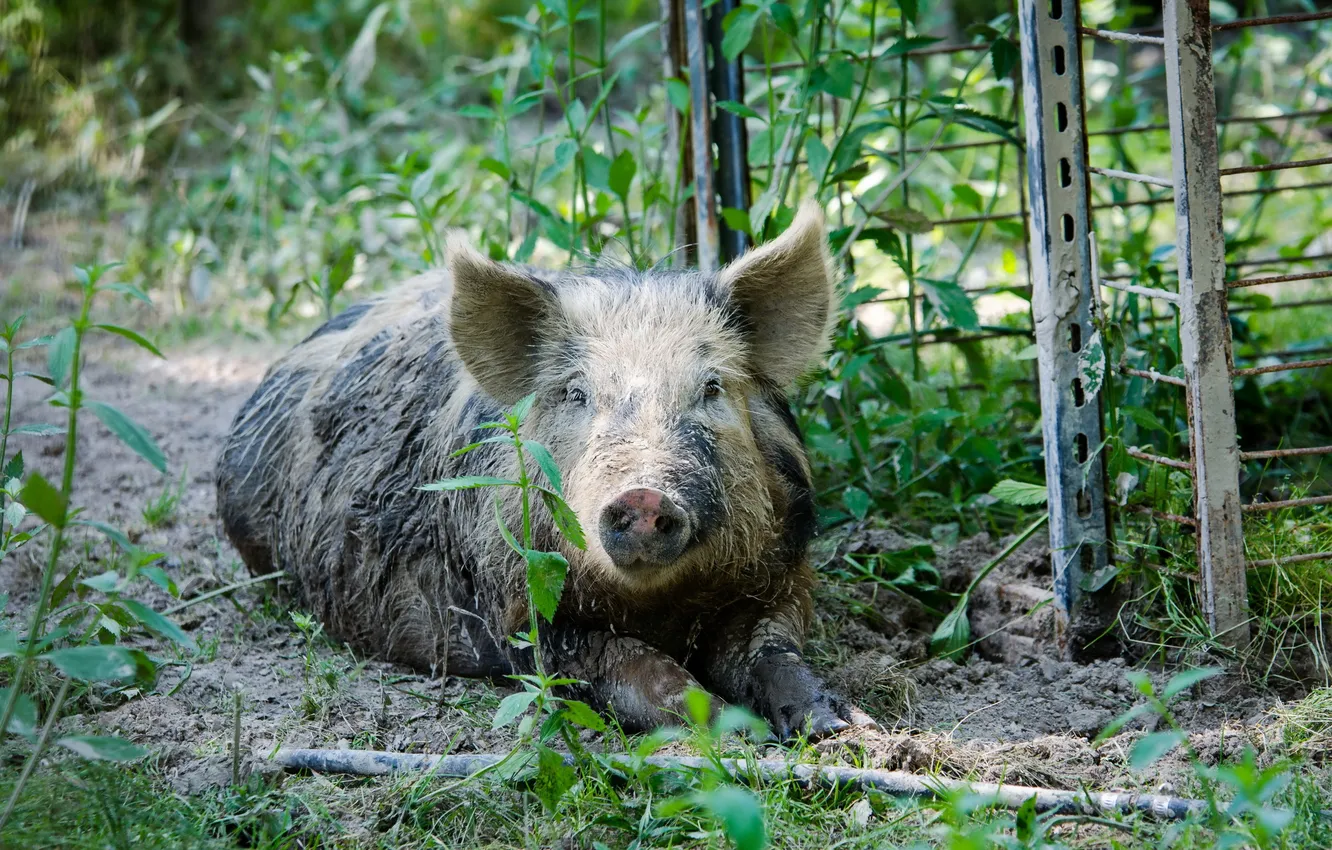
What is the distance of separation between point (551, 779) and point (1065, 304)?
5.91 feet

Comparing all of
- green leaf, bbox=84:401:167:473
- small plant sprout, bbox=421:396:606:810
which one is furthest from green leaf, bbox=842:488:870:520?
green leaf, bbox=84:401:167:473

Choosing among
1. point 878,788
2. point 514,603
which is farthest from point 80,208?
point 878,788

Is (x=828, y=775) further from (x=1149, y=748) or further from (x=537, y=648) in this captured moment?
(x=1149, y=748)

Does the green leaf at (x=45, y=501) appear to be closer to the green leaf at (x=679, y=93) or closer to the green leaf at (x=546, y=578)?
the green leaf at (x=546, y=578)

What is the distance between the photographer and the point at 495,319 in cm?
345

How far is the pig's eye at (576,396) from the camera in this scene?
131 inches

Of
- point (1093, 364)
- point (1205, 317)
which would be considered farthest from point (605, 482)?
point (1205, 317)

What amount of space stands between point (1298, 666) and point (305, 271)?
5.31m

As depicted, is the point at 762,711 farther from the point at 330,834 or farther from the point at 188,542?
the point at 188,542

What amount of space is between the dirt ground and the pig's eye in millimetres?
826

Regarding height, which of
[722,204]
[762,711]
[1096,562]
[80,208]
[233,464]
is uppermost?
[80,208]

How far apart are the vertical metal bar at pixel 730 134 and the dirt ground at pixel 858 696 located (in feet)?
4.42

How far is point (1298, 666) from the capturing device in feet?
10.3

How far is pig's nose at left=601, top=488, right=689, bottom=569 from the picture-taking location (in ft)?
9.07
